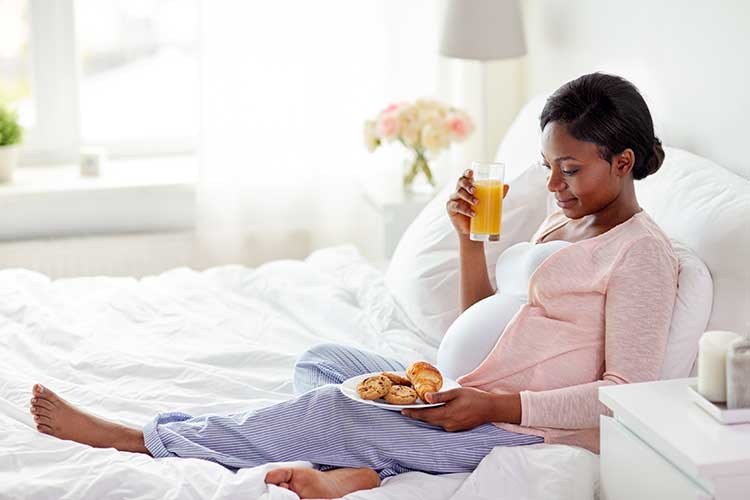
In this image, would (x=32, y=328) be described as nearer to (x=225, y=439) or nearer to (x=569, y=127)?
(x=225, y=439)

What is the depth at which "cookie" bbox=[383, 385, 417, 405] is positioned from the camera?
181 centimetres

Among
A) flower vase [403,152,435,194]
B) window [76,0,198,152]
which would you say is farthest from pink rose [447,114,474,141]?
window [76,0,198,152]

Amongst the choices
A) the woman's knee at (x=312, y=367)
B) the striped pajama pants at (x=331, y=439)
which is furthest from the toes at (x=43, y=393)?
the woman's knee at (x=312, y=367)

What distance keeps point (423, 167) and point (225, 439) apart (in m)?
1.71

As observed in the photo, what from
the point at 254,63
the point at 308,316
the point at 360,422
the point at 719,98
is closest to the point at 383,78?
the point at 254,63

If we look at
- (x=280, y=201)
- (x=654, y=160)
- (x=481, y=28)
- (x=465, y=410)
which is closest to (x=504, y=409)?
(x=465, y=410)

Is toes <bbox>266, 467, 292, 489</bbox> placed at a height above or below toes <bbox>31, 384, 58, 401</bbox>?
below

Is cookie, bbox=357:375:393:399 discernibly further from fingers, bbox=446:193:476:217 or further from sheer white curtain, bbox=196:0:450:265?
sheer white curtain, bbox=196:0:450:265

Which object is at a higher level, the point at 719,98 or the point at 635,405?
the point at 719,98

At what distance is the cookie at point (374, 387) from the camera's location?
182 centimetres

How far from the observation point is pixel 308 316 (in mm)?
2617

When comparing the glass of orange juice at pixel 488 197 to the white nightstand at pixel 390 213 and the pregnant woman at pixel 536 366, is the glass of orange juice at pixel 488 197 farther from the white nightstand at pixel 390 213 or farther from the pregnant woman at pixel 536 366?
the white nightstand at pixel 390 213

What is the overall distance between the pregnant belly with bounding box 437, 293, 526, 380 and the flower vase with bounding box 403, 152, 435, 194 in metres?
1.36

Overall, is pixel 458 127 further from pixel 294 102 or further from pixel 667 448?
pixel 667 448
